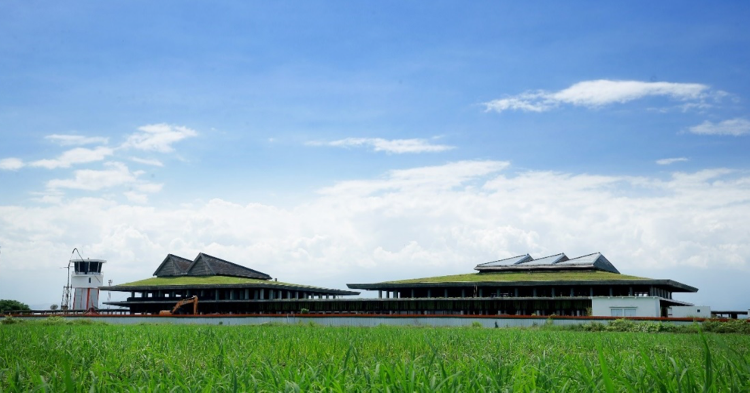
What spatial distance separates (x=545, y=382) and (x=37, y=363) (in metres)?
7.87

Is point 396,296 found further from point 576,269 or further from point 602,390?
point 602,390

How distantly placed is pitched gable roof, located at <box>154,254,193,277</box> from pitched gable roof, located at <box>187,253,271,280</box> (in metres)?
1.91

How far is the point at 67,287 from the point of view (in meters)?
84.8

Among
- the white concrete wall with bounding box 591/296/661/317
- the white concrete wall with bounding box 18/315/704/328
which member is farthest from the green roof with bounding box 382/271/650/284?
the white concrete wall with bounding box 18/315/704/328

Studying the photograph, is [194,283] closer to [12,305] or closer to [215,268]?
[215,268]

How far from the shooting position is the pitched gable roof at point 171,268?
75.9 metres

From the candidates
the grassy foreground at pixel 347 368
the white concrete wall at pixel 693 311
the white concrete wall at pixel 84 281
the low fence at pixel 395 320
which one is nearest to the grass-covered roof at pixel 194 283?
the white concrete wall at pixel 84 281

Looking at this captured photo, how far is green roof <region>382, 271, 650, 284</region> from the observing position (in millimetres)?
A: 53938

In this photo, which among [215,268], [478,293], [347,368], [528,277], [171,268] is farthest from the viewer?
[171,268]

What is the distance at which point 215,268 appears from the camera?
76188 mm

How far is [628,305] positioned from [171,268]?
170 feet

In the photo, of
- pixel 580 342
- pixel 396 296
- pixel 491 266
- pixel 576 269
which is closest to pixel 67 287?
pixel 396 296

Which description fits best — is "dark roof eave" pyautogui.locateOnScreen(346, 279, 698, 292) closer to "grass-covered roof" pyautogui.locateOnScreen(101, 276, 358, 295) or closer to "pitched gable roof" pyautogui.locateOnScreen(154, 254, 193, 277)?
"grass-covered roof" pyautogui.locateOnScreen(101, 276, 358, 295)

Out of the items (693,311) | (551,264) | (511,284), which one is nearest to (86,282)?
(511,284)
